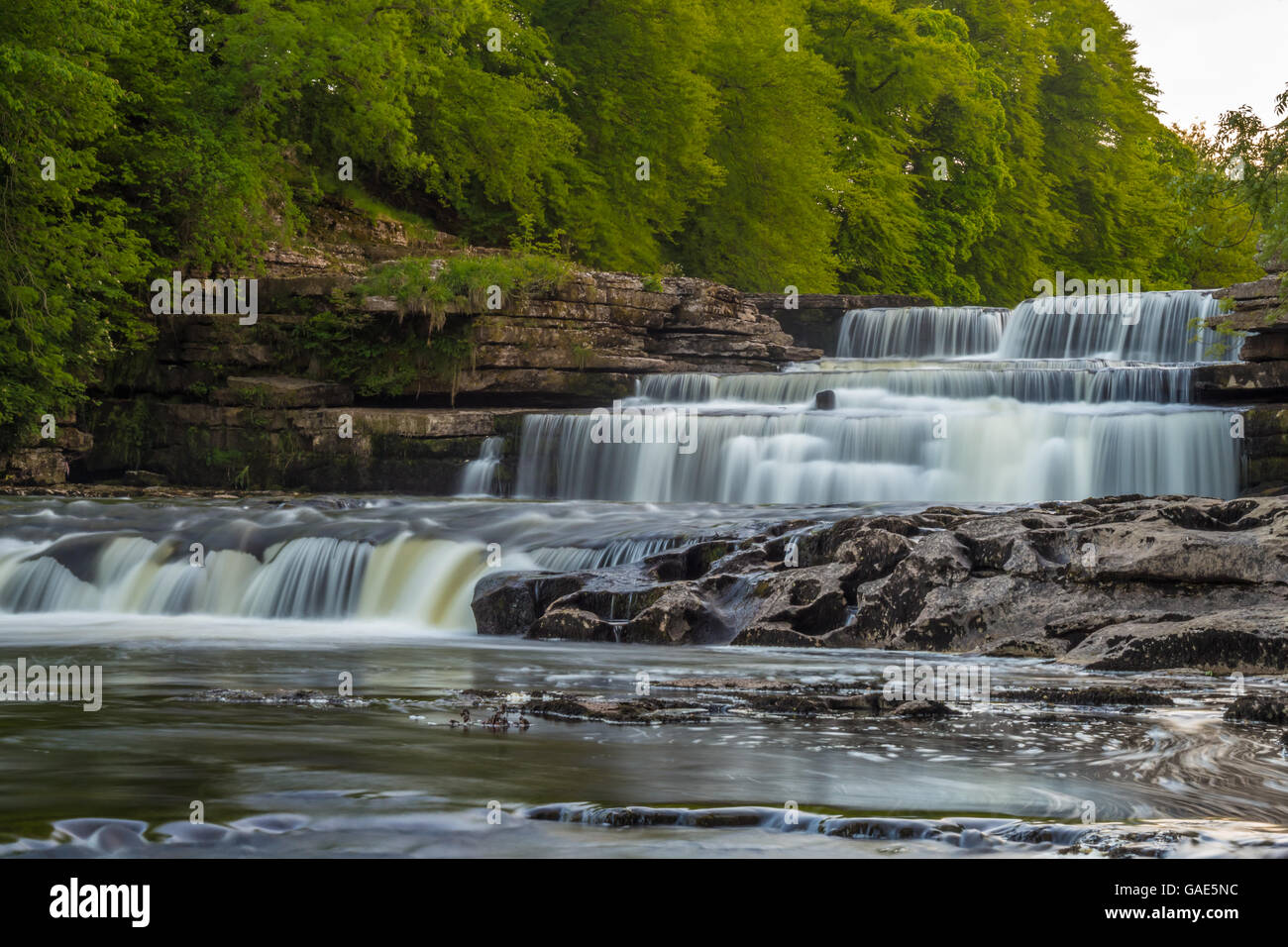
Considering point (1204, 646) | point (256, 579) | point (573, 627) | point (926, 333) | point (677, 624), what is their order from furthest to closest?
point (926, 333) < point (256, 579) < point (573, 627) < point (677, 624) < point (1204, 646)

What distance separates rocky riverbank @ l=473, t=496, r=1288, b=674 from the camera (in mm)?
11375

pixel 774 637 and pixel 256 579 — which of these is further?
pixel 256 579

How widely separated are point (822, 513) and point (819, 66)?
1069 inches

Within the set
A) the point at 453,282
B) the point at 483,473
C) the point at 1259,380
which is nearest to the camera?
the point at 1259,380

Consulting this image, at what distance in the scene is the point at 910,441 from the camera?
71.9 ft

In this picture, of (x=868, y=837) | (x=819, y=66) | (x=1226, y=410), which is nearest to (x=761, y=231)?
(x=819, y=66)

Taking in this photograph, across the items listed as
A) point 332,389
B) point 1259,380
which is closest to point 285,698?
point 1259,380

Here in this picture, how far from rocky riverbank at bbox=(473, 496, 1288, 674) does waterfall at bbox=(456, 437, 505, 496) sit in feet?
30.9

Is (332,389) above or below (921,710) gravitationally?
above

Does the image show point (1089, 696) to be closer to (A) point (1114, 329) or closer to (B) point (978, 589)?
(B) point (978, 589)

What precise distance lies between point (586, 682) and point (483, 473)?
1454cm

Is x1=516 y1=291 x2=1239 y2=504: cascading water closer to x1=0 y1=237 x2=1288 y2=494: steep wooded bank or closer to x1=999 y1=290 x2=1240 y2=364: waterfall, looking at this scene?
x1=0 y1=237 x2=1288 y2=494: steep wooded bank

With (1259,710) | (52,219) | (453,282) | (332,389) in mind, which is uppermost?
(52,219)
